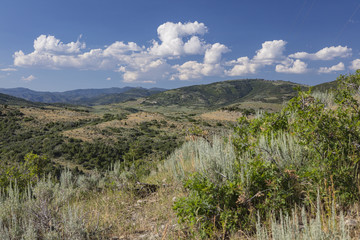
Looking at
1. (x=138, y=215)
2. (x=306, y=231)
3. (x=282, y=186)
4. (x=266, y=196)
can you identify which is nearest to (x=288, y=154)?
(x=282, y=186)

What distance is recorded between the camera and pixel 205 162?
3709mm

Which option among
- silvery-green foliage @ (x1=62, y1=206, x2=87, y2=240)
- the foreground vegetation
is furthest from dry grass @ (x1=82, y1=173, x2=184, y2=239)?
silvery-green foliage @ (x1=62, y1=206, x2=87, y2=240)

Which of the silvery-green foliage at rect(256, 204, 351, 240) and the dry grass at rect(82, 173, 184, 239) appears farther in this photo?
the dry grass at rect(82, 173, 184, 239)

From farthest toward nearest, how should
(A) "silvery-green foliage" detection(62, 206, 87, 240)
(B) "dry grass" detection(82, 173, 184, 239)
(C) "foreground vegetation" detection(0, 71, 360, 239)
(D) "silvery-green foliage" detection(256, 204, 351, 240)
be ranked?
(B) "dry grass" detection(82, 173, 184, 239) < (A) "silvery-green foliage" detection(62, 206, 87, 240) < (C) "foreground vegetation" detection(0, 71, 360, 239) < (D) "silvery-green foliage" detection(256, 204, 351, 240)

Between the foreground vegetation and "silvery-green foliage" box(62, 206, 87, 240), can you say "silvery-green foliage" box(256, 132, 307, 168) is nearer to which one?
the foreground vegetation

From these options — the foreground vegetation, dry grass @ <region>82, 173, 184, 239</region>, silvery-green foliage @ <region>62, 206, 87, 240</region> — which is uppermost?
the foreground vegetation

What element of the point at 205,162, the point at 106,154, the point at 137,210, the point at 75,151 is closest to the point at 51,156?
the point at 75,151

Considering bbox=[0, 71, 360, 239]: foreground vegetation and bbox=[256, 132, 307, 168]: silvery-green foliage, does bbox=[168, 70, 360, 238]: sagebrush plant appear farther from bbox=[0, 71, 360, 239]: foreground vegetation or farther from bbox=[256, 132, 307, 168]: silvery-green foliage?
bbox=[256, 132, 307, 168]: silvery-green foliage

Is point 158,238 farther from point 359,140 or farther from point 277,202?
point 359,140

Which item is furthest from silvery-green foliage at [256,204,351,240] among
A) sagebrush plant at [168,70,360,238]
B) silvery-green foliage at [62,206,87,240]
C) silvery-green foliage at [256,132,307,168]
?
silvery-green foliage at [62,206,87,240]

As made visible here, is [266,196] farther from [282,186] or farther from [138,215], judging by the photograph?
[138,215]

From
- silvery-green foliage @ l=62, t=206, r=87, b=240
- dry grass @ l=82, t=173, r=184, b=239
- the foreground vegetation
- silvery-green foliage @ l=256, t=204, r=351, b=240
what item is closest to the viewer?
silvery-green foliage @ l=256, t=204, r=351, b=240

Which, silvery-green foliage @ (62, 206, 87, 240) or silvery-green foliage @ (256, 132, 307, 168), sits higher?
silvery-green foliage @ (256, 132, 307, 168)

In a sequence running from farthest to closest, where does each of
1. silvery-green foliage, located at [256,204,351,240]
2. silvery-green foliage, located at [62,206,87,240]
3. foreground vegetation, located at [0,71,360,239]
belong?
silvery-green foliage, located at [62,206,87,240], foreground vegetation, located at [0,71,360,239], silvery-green foliage, located at [256,204,351,240]
